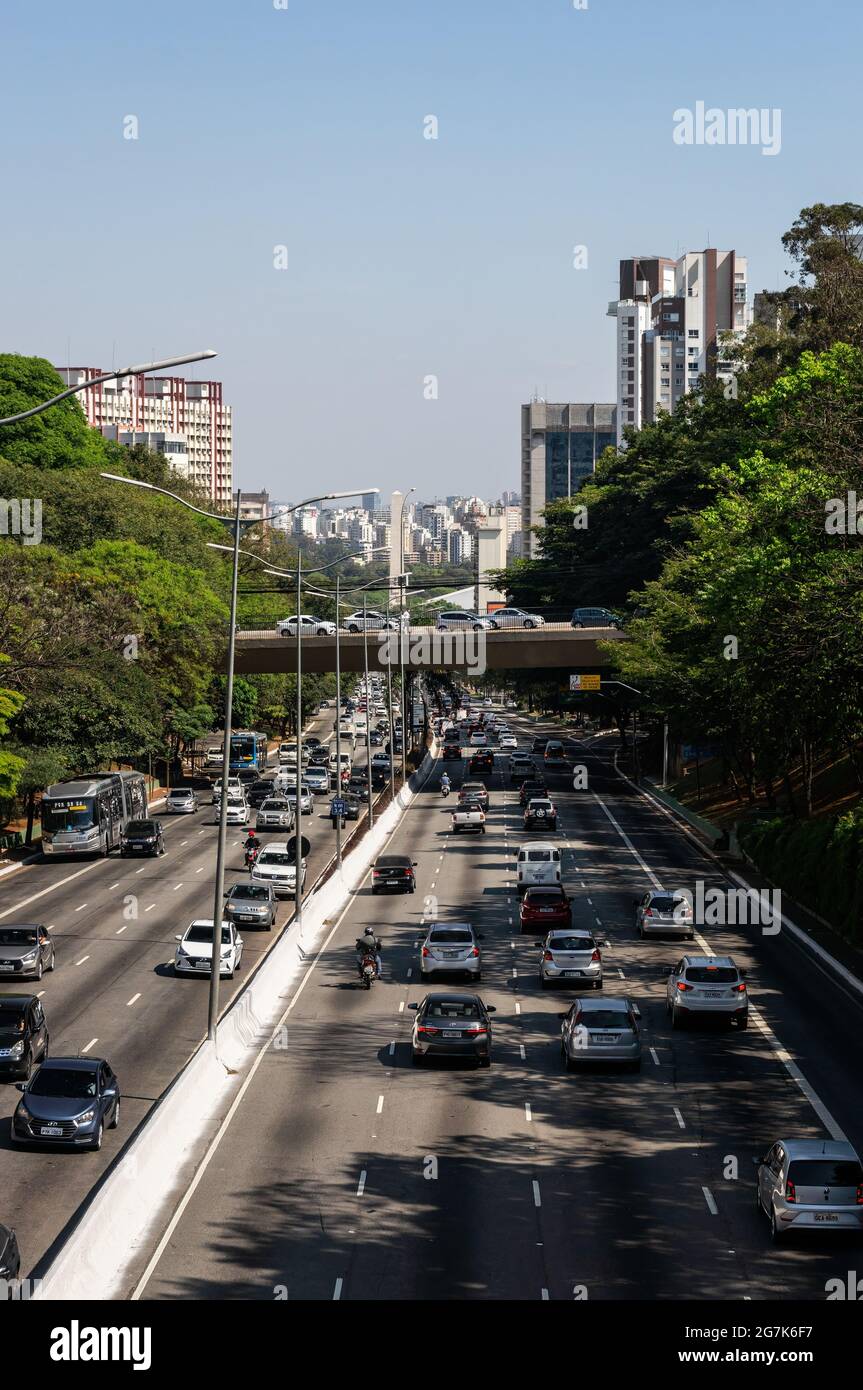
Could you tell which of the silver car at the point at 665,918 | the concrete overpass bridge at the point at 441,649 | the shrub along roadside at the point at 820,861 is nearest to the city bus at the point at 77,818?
the shrub along roadside at the point at 820,861

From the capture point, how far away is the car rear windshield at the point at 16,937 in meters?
43.1

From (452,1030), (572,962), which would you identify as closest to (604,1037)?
(452,1030)

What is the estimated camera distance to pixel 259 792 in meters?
90.9

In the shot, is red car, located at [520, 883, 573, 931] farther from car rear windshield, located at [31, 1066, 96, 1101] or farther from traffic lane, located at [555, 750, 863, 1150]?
car rear windshield, located at [31, 1066, 96, 1101]

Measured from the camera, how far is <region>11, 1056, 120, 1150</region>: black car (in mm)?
28438

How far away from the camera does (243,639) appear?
97.0m

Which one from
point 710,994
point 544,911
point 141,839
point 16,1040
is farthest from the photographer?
point 141,839

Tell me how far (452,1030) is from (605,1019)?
116 inches

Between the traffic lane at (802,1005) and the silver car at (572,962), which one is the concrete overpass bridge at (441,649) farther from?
the silver car at (572,962)

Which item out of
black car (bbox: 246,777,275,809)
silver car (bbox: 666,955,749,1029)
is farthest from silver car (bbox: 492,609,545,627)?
silver car (bbox: 666,955,749,1029)

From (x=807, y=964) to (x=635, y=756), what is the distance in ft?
208

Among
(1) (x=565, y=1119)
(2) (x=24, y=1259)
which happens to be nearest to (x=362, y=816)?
(1) (x=565, y=1119)

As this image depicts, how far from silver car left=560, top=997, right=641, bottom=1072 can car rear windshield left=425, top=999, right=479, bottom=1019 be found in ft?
6.42

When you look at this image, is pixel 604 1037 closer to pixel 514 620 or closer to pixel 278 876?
pixel 278 876
